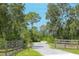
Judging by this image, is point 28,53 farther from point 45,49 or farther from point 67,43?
point 67,43

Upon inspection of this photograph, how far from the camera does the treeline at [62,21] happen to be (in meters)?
7.34

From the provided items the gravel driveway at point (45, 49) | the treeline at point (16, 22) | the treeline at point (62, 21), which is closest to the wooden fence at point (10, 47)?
the treeline at point (16, 22)

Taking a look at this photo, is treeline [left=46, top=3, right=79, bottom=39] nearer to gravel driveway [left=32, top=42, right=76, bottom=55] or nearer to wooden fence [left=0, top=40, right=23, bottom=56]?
gravel driveway [left=32, top=42, right=76, bottom=55]

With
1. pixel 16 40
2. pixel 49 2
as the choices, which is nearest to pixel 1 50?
pixel 16 40

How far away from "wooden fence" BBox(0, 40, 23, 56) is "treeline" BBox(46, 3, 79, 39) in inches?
13.5

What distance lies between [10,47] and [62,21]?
61 cm

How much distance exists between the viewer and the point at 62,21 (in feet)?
24.1

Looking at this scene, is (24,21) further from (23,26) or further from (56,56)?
(56,56)

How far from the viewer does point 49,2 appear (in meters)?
7.33

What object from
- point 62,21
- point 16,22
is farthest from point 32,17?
point 62,21

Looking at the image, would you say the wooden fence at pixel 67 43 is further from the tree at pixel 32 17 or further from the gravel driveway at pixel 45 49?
the tree at pixel 32 17

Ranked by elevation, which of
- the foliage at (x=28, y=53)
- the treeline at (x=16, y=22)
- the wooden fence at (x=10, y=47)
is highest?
the treeline at (x=16, y=22)

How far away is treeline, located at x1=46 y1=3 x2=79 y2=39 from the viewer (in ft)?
24.1

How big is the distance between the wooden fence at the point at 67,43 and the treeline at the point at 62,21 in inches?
1.7
